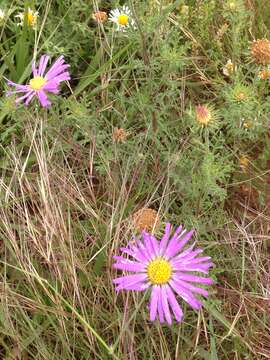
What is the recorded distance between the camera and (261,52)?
1.58 metres

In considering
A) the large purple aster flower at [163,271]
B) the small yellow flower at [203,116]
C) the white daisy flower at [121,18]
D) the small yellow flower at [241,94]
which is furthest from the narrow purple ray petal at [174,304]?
the white daisy flower at [121,18]

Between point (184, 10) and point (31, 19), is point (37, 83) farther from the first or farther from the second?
point (184, 10)

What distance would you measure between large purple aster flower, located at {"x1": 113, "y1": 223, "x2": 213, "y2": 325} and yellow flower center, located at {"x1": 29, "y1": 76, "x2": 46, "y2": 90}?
0.53 m

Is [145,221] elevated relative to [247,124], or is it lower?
lower

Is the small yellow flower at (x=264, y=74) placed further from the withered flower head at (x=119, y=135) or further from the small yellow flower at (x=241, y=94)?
the withered flower head at (x=119, y=135)

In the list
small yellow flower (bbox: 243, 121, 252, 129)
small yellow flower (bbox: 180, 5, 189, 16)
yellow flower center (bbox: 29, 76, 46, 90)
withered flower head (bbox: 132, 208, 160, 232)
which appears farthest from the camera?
small yellow flower (bbox: 180, 5, 189, 16)

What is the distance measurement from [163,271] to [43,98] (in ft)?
1.79

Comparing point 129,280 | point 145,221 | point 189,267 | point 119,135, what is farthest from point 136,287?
point 119,135

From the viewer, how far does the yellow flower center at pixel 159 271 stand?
1.22 m

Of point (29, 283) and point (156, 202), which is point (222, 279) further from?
point (29, 283)

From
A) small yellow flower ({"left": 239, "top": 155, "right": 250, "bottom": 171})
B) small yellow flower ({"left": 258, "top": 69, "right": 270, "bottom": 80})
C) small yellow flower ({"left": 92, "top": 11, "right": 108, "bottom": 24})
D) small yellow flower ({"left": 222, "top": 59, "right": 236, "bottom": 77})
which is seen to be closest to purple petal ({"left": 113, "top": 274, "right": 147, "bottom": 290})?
small yellow flower ({"left": 239, "top": 155, "right": 250, "bottom": 171})

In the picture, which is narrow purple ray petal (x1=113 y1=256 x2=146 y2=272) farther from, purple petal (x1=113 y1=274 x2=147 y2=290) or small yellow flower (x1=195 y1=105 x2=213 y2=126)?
small yellow flower (x1=195 y1=105 x2=213 y2=126)

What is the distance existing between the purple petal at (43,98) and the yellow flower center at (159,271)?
49cm

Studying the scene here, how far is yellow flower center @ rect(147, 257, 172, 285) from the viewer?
1.22 metres
